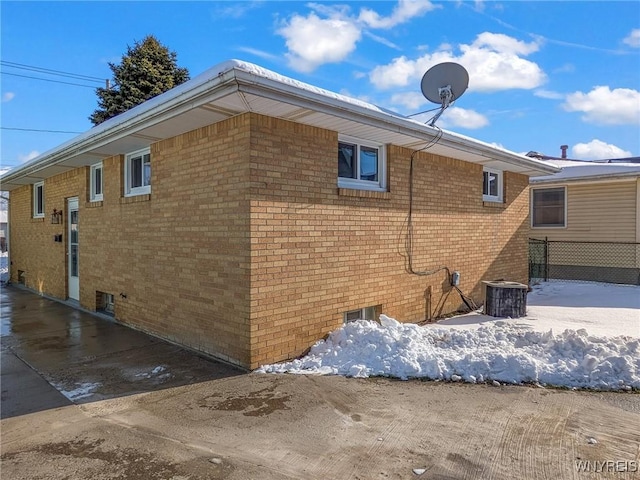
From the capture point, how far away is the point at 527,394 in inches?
168

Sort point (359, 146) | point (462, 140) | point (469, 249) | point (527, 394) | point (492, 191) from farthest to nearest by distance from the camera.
→ point (492, 191)
point (469, 249)
point (462, 140)
point (359, 146)
point (527, 394)

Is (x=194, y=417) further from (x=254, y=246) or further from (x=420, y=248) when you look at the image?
(x=420, y=248)

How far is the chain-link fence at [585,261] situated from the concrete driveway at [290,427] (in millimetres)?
10129

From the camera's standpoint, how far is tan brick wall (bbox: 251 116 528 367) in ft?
16.5

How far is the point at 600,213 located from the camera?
13008 mm

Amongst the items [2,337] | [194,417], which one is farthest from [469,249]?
[2,337]

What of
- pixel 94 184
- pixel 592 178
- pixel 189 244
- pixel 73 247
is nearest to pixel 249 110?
pixel 189 244

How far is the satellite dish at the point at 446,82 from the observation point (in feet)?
23.3

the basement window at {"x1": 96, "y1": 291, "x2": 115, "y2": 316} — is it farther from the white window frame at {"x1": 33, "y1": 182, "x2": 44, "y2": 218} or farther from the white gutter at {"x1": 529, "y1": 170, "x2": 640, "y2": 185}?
the white gutter at {"x1": 529, "y1": 170, "x2": 640, "y2": 185}

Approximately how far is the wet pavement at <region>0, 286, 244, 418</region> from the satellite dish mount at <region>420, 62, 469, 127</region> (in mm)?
5551

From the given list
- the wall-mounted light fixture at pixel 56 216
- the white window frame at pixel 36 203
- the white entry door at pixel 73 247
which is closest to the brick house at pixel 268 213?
the white entry door at pixel 73 247

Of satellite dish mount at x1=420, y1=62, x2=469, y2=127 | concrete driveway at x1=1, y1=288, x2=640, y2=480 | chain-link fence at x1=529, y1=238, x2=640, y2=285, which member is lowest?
concrete driveway at x1=1, y1=288, x2=640, y2=480

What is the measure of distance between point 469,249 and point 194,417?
6.64 m

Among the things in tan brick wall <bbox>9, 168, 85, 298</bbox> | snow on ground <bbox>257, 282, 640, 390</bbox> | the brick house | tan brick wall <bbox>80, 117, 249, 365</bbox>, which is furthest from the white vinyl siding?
tan brick wall <bbox>9, 168, 85, 298</bbox>
